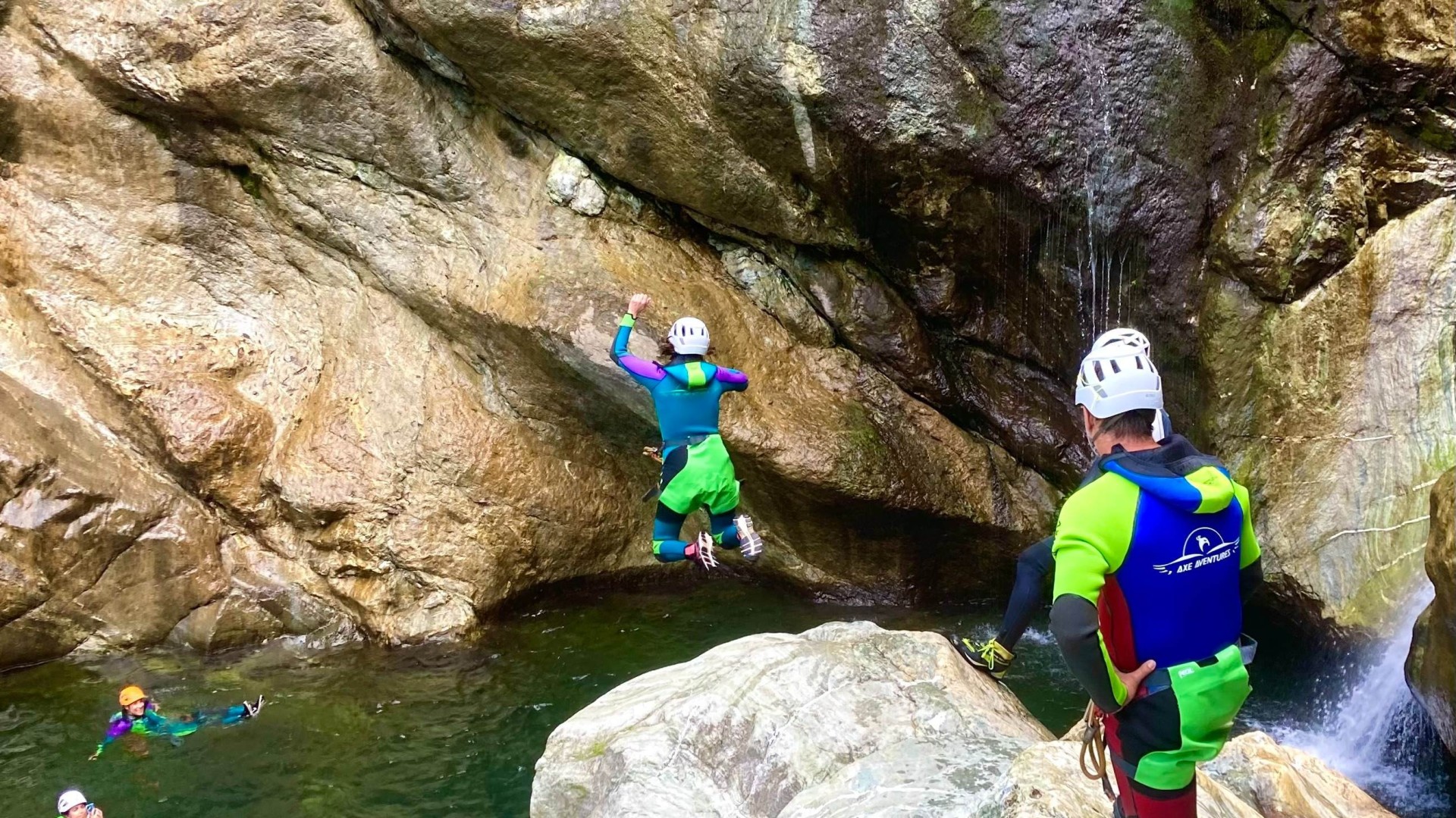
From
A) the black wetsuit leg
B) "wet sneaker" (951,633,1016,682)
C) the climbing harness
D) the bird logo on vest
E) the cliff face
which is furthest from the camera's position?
the cliff face

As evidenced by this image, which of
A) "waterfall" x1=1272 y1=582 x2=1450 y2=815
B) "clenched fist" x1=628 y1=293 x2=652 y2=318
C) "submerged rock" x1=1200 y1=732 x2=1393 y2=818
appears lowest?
"waterfall" x1=1272 y1=582 x2=1450 y2=815

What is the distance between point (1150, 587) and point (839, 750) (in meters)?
2.03

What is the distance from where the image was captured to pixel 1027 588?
16.6 feet

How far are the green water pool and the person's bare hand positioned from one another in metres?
4.40

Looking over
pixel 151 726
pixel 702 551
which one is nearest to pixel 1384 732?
pixel 702 551

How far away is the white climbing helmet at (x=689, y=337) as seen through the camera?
23.9 feet

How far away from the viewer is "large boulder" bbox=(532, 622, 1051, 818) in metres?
4.20

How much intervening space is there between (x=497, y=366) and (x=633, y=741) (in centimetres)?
498

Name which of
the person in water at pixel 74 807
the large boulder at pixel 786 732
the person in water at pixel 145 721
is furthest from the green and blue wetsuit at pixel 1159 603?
the person in water at pixel 145 721

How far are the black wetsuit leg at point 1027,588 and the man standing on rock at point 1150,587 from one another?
1.70m

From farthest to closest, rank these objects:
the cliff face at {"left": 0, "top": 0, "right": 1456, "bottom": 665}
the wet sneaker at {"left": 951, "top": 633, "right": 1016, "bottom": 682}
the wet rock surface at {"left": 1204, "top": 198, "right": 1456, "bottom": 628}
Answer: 1. the cliff face at {"left": 0, "top": 0, "right": 1456, "bottom": 665}
2. the wet rock surface at {"left": 1204, "top": 198, "right": 1456, "bottom": 628}
3. the wet sneaker at {"left": 951, "top": 633, "right": 1016, "bottom": 682}

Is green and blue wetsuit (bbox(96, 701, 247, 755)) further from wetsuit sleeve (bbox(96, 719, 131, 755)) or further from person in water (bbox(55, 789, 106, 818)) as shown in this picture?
person in water (bbox(55, 789, 106, 818))

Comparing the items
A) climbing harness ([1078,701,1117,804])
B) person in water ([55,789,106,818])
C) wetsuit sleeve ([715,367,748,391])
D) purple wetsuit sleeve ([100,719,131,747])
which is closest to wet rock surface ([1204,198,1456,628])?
wetsuit sleeve ([715,367,748,391])

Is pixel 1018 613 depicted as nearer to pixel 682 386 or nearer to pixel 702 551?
pixel 702 551
